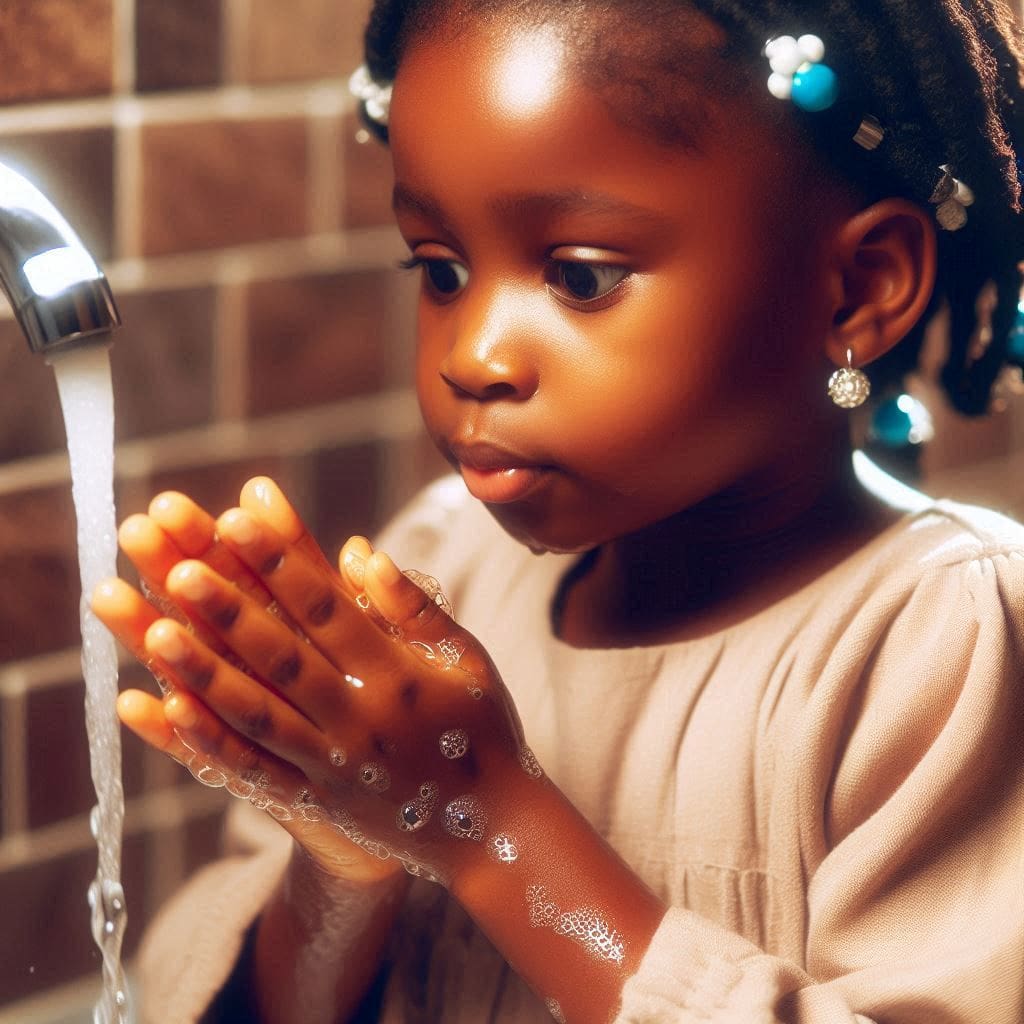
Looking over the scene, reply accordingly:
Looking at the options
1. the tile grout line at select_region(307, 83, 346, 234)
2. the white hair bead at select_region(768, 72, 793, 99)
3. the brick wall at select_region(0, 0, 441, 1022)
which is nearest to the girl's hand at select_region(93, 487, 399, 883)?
the white hair bead at select_region(768, 72, 793, 99)

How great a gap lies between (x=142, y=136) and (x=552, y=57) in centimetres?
38

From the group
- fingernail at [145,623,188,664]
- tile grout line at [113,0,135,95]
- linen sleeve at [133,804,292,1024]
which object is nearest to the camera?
fingernail at [145,623,188,664]

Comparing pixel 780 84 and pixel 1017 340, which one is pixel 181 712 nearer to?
pixel 780 84

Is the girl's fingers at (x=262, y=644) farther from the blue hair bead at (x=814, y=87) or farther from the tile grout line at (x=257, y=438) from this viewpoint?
the tile grout line at (x=257, y=438)

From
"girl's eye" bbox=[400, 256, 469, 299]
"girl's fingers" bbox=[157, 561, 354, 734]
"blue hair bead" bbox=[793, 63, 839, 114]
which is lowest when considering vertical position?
"girl's fingers" bbox=[157, 561, 354, 734]

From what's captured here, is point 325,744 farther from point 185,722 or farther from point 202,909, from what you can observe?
point 202,909

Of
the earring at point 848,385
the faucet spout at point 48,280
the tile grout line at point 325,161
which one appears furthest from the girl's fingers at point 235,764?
the tile grout line at point 325,161

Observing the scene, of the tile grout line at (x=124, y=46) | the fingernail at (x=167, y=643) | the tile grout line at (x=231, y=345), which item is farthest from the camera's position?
the tile grout line at (x=231, y=345)

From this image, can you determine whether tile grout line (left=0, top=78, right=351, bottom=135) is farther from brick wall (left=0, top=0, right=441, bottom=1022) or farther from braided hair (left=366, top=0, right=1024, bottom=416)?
braided hair (left=366, top=0, right=1024, bottom=416)

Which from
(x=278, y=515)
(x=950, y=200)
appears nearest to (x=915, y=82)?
(x=950, y=200)

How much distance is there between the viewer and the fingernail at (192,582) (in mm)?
487

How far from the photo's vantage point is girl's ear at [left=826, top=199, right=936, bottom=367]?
0.60 meters

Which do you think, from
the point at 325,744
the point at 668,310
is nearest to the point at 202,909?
the point at 325,744

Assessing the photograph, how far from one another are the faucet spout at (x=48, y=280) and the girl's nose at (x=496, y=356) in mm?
118
